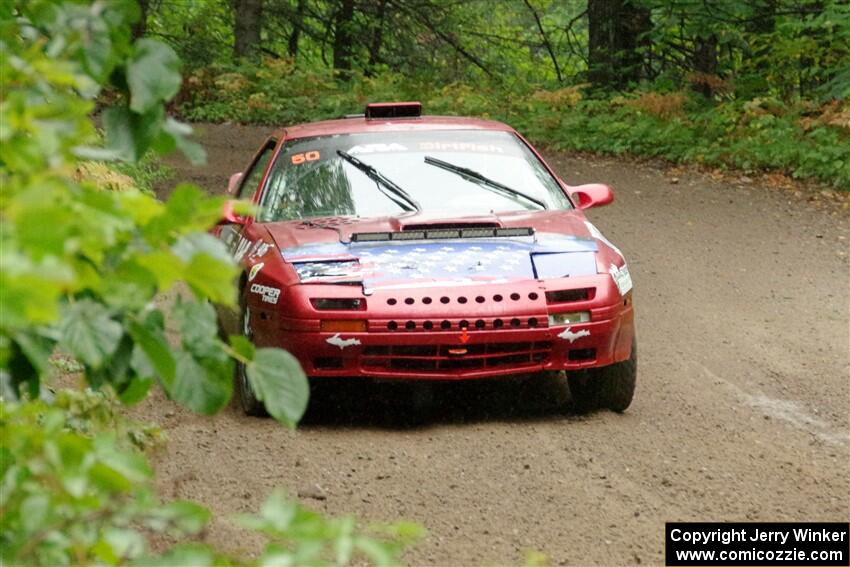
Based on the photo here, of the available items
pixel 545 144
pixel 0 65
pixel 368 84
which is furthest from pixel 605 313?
pixel 368 84

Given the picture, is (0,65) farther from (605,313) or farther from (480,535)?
(605,313)

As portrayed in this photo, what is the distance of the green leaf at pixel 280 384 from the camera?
2152 mm

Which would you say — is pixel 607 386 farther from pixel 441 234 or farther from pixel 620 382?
pixel 441 234

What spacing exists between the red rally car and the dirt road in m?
0.37

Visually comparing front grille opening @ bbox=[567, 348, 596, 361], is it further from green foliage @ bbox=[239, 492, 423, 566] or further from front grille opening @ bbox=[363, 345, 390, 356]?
green foliage @ bbox=[239, 492, 423, 566]

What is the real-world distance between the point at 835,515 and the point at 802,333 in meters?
4.47

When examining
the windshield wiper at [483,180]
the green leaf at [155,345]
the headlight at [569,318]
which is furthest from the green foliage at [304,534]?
the windshield wiper at [483,180]

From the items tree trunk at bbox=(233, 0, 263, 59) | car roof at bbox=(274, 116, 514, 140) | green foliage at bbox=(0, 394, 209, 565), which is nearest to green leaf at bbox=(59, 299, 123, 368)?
green foliage at bbox=(0, 394, 209, 565)

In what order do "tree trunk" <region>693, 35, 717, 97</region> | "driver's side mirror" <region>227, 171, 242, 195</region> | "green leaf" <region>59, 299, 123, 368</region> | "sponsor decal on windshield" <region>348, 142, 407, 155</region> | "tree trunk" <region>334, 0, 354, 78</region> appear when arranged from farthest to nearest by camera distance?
"tree trunk" <region>334, 0, 354, 78</region>
"tree trunk" <region>693, 35, 717, 97</region>
"driver's side mirror" <region>227, 171, 242, 195</region>
"sponsor decal on windshield" <region>348, 142, 407, 155</region>
"green leaf" <region>59, 299, 123, 368</region>

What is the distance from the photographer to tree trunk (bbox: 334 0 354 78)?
29.6 metres

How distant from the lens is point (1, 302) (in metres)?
1.55

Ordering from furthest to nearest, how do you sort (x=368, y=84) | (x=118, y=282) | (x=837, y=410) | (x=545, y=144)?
(x=368, y=84) < (x=545, y=144) < (x=837, y=410) < (x=118, y=282)

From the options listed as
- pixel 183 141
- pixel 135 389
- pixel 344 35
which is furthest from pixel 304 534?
pixel 344 35

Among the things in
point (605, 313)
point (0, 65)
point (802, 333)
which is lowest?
point (802, 333)
